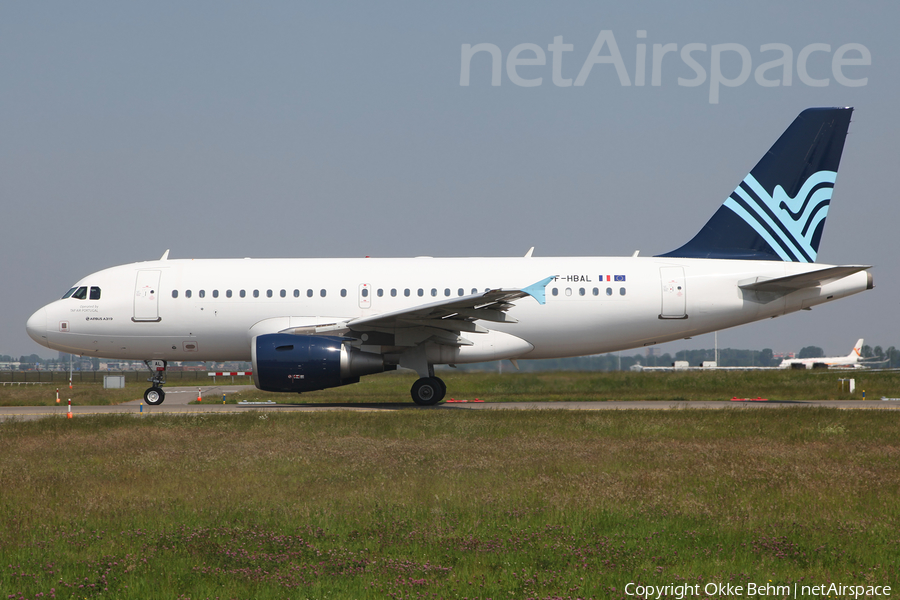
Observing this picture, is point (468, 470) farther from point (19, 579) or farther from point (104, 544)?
point (19, 579)

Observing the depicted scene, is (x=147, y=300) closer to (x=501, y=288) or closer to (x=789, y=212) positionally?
(x=501, y=288)

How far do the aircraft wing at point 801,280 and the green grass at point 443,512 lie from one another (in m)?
6.20

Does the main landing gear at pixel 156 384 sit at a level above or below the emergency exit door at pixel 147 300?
below

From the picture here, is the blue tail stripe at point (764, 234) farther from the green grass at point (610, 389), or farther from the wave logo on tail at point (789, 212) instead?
the green grass at point (610, 389)

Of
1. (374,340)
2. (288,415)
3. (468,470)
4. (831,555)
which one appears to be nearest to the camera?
(831,555)

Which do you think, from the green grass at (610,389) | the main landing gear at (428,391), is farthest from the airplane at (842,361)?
the main landing gear at (428,391)

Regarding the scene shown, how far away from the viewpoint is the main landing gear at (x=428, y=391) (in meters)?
18.7

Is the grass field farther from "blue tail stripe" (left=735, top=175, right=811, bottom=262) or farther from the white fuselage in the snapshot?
"blue tail stripe" (left=735, top=175, right=811, bottom=262)

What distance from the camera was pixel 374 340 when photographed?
1800cm

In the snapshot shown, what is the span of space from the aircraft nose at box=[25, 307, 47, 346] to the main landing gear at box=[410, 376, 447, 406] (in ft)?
32.4

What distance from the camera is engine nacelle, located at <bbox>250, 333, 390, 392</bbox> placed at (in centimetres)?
1703

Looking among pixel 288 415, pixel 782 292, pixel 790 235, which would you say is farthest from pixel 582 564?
pixel 790 235

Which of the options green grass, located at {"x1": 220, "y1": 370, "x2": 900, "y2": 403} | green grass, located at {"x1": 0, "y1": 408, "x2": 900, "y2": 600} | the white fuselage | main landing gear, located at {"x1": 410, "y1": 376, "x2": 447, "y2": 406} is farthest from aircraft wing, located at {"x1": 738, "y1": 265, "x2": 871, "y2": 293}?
main landing gear, located at {"x1": 410, "y1": 376, "x2": 447, "y2": 406}

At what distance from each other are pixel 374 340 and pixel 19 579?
12872mm
